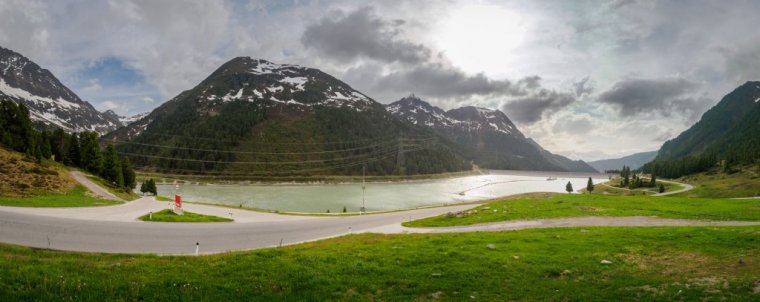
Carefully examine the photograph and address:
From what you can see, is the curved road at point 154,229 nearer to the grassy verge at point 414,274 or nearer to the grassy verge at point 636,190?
the grassy verge at point 414,274

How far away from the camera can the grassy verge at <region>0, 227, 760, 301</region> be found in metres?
12.3

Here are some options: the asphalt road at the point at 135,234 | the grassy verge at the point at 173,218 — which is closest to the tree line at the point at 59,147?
the grassy verge at the point at 173,218

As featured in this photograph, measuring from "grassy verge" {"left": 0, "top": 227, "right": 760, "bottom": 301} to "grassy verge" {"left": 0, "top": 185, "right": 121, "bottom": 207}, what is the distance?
75.4 ft

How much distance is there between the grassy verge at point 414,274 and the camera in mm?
12266

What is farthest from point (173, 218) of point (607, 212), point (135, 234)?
point (607, 212)

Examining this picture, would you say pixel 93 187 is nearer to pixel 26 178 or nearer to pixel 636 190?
pixel 26 178

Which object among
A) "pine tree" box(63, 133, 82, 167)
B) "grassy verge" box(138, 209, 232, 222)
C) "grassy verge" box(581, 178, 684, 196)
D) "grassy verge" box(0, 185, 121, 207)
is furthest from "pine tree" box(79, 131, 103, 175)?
"grassy verge" box(581, 178, 684, 196)

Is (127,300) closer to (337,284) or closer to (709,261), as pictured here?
(337,284)

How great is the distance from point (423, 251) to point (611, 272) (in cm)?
869

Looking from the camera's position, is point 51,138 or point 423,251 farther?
point 51,138

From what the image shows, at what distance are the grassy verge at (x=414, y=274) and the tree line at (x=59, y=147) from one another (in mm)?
55876

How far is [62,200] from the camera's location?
38344 millimetres

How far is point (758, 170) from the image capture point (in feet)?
399

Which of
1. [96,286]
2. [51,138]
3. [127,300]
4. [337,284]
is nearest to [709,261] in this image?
[337,284]
